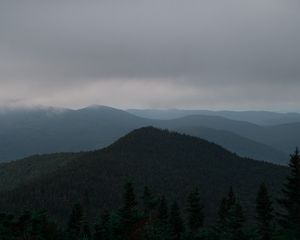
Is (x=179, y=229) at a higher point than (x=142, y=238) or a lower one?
lower

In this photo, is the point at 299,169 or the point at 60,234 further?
the point at 60,234

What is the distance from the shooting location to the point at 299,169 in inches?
2141

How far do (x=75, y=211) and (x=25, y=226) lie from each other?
42646 mm

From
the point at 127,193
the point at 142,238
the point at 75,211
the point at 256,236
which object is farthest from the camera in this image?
the point at 75,211

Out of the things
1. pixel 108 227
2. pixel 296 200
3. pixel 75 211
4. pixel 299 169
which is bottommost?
pixel 75 211

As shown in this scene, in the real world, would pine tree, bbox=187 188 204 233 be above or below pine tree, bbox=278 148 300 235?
below

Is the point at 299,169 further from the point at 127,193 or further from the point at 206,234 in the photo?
the point at 127,193

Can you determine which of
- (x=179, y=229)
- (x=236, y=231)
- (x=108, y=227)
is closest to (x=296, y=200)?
(x=236, y=231)

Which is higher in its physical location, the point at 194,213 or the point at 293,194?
the point at 293,194

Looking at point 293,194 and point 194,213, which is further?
point 194,213

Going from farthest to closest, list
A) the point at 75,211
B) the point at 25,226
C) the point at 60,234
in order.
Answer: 1. the point at 75,211
2. the point at 60,234
3. the point at 25,226

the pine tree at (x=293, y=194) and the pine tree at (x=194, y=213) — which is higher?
the pine tree at (x=293, y=194)

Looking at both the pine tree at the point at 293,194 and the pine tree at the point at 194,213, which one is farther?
the pine tree at the point at 194,213

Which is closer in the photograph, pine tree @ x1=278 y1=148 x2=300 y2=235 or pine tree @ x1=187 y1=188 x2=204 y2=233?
pine tree @ x1=278 y1=148 x2=300 y2=235
